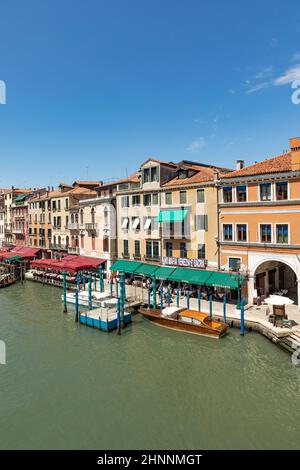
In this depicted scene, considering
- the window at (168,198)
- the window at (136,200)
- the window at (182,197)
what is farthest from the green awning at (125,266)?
the window at (182,197)

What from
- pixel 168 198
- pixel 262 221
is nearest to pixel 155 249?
pixel 168 198

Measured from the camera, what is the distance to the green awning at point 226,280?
94.8 feet

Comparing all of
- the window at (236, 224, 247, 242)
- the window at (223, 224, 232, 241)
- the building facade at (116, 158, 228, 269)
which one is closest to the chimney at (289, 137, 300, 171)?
the window at (236, 224, 247, 242)

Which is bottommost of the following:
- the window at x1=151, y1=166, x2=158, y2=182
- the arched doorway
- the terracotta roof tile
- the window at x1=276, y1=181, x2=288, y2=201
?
the arched doorway

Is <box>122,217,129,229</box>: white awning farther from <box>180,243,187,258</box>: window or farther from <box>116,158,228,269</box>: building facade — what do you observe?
<box>180,243,187,258</box>: window

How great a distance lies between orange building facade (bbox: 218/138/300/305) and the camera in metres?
27.1

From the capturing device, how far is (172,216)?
3531cm

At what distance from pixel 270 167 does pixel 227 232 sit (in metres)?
7.43

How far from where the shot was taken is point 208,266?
108 ft

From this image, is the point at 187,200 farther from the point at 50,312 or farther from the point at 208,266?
the point at 50,312

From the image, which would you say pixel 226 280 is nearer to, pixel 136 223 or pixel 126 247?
pixel 136 223

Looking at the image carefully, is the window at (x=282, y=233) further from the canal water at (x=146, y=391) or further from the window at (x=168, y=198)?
the window at (x=168, y=198)

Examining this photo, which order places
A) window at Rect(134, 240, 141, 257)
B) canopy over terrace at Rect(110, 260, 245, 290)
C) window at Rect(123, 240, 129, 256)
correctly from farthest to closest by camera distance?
window at Rect(123, 240, 129, 256)
window at Rect(134, 240, 141, 257)
canopy over terrace at Rect(110, 260, 245, 290)

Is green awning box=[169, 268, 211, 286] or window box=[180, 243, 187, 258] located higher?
window box=[180, 243, 187, 258]
